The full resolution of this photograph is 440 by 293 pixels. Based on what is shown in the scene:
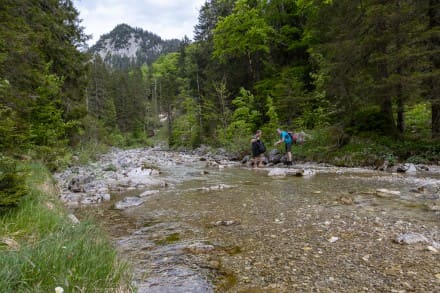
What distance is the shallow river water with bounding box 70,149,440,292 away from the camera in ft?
9.77

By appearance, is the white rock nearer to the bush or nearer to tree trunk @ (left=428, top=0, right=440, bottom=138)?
tree trunk @ (left=428, top=0, right=440, bottom=138)

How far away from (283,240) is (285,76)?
20.5m

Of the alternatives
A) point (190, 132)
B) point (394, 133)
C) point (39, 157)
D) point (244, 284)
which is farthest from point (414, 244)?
point (190, 132)

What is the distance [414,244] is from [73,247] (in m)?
4.02

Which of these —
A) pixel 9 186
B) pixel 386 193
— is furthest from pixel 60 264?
pixel 386 193

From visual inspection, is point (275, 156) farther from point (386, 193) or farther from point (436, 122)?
point (386, 193)

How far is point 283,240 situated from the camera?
13.4 feet

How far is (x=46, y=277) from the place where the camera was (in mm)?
2004

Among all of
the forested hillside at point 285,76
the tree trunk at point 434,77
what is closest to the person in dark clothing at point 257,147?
the forested hillside at point 285,76

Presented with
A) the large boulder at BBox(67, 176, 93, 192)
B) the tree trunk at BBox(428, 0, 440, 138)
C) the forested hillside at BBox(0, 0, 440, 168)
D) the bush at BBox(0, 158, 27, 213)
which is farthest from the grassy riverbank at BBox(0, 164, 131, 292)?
the tree trunk at BBox(428, 0, 440, 138)

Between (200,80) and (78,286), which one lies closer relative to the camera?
(78,286)

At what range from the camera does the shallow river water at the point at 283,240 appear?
2.98 m

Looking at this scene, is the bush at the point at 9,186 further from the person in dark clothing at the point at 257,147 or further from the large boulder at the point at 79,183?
the person in dark clothing at the point at 257,147

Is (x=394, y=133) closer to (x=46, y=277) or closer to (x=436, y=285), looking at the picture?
(x=436, y=285)
